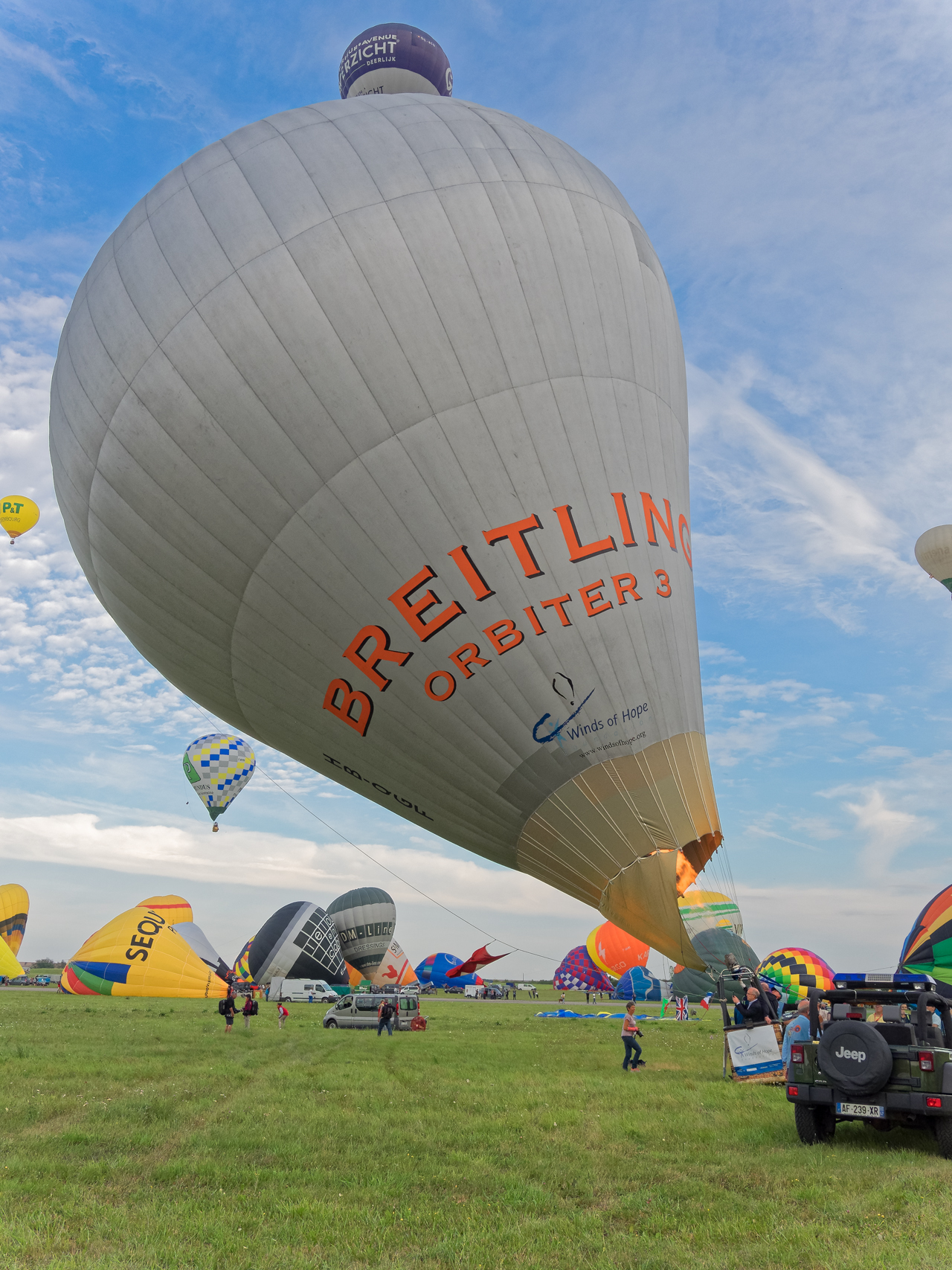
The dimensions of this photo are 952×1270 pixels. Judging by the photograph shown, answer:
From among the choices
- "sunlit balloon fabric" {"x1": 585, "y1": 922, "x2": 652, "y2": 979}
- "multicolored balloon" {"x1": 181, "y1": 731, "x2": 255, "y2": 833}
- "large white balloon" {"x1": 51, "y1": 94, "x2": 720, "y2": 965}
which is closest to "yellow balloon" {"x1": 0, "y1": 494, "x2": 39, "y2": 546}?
"multicolored balloon" {"x1": 181, "y1": 731, "x2": 255, "y2": 833}

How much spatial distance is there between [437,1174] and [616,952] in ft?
158

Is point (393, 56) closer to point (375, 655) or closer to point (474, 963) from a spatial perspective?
point (375, 655)

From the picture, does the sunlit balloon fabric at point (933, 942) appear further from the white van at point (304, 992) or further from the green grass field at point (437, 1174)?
the white van at point (304, 992)

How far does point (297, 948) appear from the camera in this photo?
39.7 metres

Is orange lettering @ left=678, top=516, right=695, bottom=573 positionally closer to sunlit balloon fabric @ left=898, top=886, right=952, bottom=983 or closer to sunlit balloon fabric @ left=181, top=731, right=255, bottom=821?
sunlit balloon fabric @ left=898, top=886, right=952, bottom=983

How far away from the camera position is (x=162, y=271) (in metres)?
10.6

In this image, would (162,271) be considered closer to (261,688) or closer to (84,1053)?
(261,688)

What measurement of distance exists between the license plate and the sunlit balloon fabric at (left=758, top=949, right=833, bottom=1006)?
652 inches

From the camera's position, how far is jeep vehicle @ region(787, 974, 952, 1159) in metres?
7.10

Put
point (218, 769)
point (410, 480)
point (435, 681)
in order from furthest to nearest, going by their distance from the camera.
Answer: point (218, 769)
point (435, 681)
point (410, 480)

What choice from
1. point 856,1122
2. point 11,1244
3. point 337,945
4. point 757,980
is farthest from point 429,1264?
point 337,945

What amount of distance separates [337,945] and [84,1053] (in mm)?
30321

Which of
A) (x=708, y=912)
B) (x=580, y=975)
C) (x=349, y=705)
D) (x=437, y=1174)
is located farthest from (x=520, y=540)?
(x=580, y=975)

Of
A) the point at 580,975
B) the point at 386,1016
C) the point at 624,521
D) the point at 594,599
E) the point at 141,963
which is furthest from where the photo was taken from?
the point at 580,975
